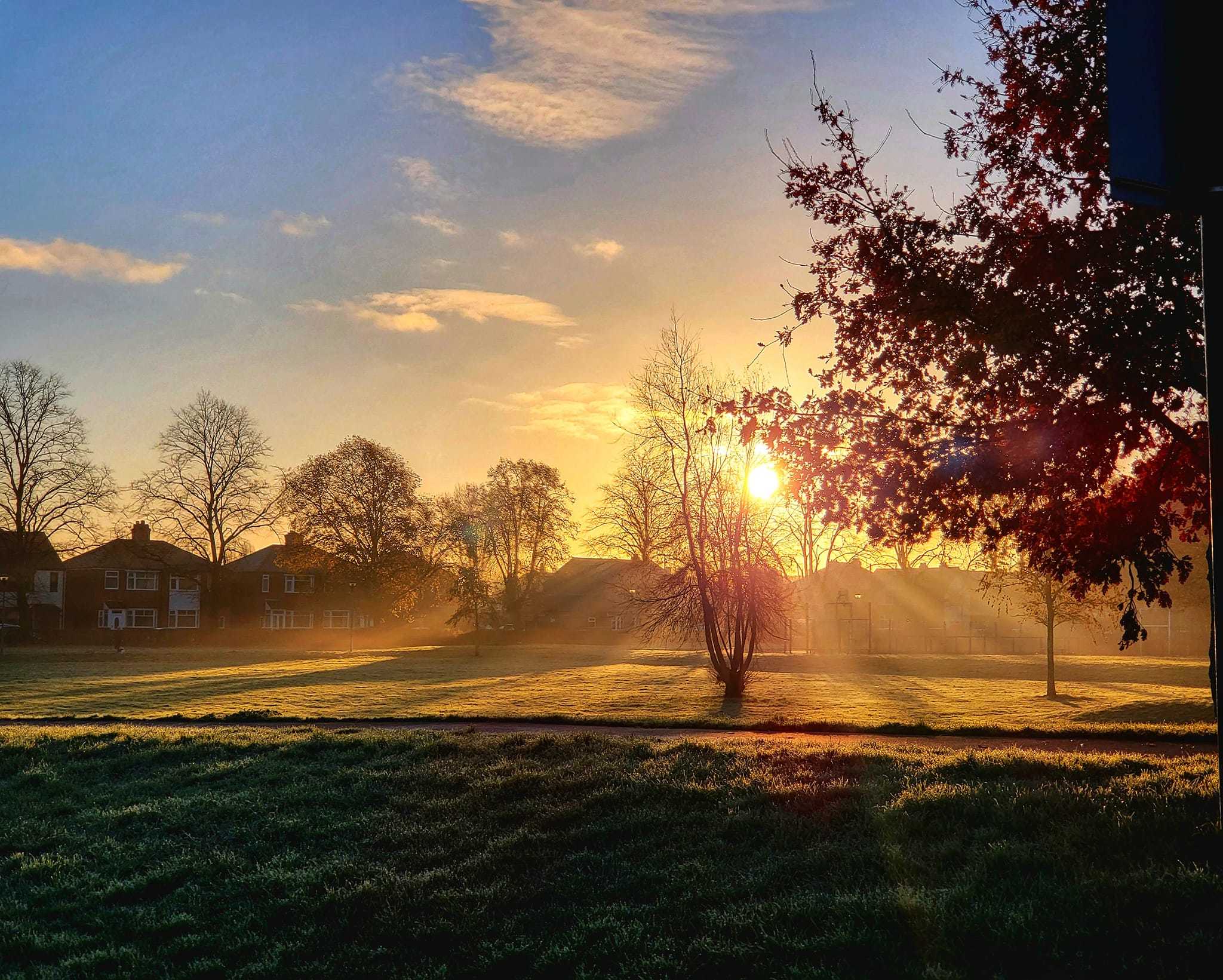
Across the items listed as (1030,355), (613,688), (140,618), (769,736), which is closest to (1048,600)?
(613,688)

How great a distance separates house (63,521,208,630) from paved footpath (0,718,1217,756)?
196ft

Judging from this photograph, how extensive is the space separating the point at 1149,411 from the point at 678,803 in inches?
216

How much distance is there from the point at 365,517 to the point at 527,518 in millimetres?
13718

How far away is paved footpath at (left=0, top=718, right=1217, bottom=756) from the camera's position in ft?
38.8

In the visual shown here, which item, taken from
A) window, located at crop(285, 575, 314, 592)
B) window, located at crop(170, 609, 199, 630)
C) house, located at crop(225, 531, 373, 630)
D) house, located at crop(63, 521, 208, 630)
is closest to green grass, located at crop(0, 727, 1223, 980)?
house, located at crop(63, 521, 208, 630)

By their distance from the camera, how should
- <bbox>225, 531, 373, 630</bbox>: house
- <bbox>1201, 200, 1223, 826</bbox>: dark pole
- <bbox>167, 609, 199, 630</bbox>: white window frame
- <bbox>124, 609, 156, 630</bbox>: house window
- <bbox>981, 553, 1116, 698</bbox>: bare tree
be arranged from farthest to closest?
<bbox>225, 531, 373, 630</bbox>: house, <bbox>167, 609, 199, 630</bbox>: white window frame, <bbox>124, 609, 156, 630</bbox>: house window, <bbox>981, 553, 1116, 698</bbox>: bare tree, <bbox>1201, 200, 1223, 826</bbox>: dark pole

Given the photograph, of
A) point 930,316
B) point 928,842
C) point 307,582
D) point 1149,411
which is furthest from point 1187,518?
point 307,582

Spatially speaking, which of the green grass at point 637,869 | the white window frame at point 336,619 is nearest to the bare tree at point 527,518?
the white window frame at point 336,619

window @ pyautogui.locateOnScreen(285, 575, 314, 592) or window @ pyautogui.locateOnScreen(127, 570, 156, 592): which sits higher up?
window @ pyautogui.locateOnScreen(127, 570, 156, 592)

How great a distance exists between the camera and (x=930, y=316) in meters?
8.55

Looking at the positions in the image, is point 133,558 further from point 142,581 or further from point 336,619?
point 336,619

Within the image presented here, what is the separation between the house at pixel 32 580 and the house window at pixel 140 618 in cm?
466

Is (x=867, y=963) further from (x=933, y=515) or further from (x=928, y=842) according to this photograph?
(x=933, y=515)

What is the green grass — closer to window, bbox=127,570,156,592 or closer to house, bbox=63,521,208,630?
house, bbox=63,521,208,630
